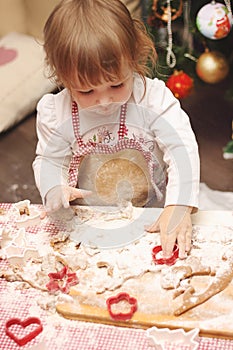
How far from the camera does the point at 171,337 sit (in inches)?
37.3

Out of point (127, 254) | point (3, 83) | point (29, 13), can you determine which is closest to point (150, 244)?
point (127, 254)

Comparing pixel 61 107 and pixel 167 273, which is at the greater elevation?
pixel 61 107

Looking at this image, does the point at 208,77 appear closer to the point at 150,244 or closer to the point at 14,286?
the point at 150,244

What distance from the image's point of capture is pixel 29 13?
2.43m

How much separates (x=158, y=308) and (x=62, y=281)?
175mm

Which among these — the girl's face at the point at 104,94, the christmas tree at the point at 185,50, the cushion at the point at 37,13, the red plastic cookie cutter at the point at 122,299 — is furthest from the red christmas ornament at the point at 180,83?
the red plastic cookie cutter at the point at 122,299

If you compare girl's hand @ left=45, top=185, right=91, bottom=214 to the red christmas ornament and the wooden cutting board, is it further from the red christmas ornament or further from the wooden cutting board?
the red christmas ornament

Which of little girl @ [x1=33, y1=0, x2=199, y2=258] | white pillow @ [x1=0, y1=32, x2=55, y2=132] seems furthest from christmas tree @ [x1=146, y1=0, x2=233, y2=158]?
little girl @ [x1=33, y1=0, x2=199, y2=258]

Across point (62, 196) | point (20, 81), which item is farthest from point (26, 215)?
point (20, 81)

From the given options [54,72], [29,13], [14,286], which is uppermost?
[54,72]

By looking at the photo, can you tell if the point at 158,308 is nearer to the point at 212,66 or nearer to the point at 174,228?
the point at 174,228

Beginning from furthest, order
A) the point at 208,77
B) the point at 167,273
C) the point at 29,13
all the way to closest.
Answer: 1. the point at 29,13
2. the point at 208,77
3. the point at 167,273

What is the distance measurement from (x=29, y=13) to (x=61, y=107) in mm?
1270

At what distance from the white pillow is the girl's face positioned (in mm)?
1048
